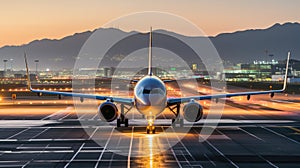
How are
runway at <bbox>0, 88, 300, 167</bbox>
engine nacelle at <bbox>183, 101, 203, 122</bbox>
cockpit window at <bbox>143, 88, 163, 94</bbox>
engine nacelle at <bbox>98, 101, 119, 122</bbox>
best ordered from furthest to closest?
engine nacelle at <bbox>183, 101, 203, 122</bbox> < engine nacelle at <bbox>98, 101, 119, 122</bbox> < cockpit window at <bbox>143, 88, 163, 94</bbox> < runway at <bbox>0, 88, 300, 167</bbox>

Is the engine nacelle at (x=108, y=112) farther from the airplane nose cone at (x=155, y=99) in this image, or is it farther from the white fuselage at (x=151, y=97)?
the airplane nose cone at (x=155, y=99)

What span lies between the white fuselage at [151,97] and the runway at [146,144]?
2.28 m

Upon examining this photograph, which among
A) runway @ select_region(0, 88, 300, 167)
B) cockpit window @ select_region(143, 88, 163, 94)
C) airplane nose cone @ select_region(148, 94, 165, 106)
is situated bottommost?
runway @ select_region(0, 88, 300, 167)

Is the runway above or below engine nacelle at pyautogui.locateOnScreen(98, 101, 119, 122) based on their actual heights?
below

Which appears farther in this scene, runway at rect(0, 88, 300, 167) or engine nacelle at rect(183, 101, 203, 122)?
engine nacelle at rect(183, 101, 203, 122)

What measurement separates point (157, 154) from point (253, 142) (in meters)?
9.51

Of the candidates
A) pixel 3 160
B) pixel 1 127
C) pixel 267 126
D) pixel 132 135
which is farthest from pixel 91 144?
pixel 267 126

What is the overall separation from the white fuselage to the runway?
228 cm

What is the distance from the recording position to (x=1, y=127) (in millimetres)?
48594

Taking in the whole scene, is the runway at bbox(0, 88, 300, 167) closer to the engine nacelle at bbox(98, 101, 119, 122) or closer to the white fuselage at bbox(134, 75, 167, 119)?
the engine nacelle at bbox(98, 101, 119, 122)

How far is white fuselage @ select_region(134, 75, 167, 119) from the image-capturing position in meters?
40.4

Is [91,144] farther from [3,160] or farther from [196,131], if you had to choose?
[196,131]

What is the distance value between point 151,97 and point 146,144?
490cm

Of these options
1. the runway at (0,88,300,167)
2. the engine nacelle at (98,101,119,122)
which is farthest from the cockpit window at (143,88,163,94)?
the engine nacelle at (98,101,119,122)
